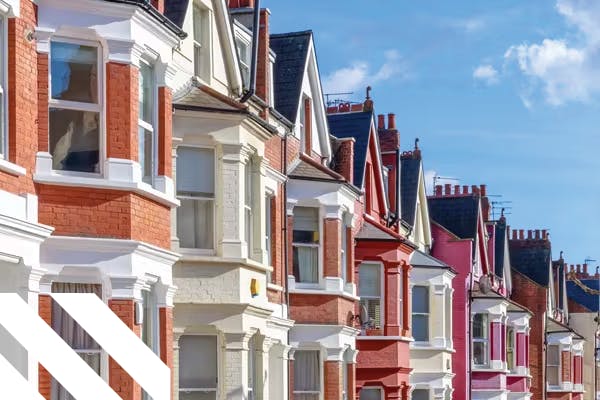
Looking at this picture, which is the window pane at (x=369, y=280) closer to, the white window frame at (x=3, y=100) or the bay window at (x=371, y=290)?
the bay window at (x=371, y=290)

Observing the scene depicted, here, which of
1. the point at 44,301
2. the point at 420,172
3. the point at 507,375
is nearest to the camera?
the point at 44,301

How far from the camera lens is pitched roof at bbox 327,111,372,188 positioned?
3634 cm

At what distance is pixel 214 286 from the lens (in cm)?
2272

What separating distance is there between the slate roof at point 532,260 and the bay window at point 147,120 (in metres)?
44.2

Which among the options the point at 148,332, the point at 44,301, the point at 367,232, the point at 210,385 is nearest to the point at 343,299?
the point at 367,232

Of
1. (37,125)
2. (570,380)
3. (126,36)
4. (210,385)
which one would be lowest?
(570,380)

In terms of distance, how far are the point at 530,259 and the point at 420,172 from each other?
66.9ft

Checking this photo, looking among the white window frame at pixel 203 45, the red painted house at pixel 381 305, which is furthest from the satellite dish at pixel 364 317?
the white window frame at pixel 203 45

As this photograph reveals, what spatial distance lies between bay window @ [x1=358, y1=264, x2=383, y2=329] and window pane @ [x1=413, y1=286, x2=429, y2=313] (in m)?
5.49

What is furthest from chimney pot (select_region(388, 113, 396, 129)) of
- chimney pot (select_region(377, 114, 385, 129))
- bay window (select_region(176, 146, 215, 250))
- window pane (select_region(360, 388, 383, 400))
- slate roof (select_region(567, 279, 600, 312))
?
slate roof (select_region(567, 279, 600, 312))

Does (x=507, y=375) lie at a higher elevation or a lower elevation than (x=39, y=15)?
lower

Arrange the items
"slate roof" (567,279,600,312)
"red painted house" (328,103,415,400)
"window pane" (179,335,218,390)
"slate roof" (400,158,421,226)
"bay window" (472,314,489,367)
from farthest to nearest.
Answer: "slate roof" (567,279,600,312) → "bay window" (472,314,489,367) → "slate roof" (400,158,421,226) → "red painted house" (328,103,415,400) → "window pane" (179,335,218,390)

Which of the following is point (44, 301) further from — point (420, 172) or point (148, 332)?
point (420, 172)

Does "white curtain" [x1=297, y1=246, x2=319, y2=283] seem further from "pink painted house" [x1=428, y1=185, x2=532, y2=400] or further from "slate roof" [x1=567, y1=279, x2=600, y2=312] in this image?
"slate roof" [x1=567, y1=279, x2=600, y2=312]
